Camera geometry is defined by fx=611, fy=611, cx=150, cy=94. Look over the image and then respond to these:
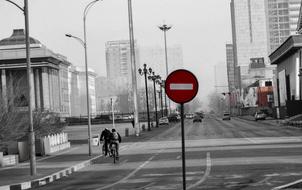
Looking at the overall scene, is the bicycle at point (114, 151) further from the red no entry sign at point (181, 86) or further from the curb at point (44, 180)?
the red no entry sign at point (181, 86)

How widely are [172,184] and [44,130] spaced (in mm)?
28079

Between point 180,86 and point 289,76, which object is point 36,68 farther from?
point 180,86

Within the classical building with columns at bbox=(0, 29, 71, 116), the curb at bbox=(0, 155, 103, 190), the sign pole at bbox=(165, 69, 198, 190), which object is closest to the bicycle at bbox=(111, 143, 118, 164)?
the curb at bbox=(0, 155, 103, 190)

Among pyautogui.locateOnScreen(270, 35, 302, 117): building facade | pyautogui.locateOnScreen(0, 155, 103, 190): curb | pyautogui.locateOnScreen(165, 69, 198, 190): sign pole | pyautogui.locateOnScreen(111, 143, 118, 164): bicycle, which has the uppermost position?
pyautogui.locateOnScreen(270, 35, 302, 117): building facade

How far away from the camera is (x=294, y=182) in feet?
53.8

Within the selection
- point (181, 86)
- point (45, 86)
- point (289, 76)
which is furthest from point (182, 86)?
point (45, 86)

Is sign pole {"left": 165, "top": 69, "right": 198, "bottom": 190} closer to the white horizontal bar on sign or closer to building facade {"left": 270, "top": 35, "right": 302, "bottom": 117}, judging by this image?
the white horizontal bar on sign

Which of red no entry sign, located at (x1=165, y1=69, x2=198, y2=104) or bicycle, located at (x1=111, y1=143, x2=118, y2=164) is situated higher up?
red no entry sign, located at (x1=165, y1=69, x2=198, y2=104)

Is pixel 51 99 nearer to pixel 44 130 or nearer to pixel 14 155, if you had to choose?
pixel 44 130

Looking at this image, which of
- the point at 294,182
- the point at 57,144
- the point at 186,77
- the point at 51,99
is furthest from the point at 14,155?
the point at 51,99

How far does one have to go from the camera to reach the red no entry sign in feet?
38.0

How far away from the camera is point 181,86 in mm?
11617

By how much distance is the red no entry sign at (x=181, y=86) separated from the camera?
38.0 ft

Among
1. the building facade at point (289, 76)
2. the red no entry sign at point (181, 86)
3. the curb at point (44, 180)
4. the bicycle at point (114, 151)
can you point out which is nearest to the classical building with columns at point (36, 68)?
the building facade at point (289, 76)
